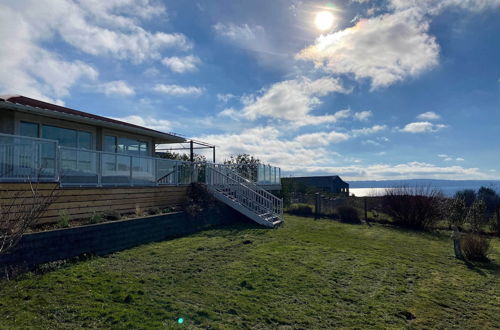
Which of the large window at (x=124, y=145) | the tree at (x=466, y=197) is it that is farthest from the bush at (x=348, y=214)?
the large window at (x=124, y=145)

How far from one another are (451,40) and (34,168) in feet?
46.9

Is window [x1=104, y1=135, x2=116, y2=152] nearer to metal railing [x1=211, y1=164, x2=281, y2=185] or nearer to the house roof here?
Answer: the house roof

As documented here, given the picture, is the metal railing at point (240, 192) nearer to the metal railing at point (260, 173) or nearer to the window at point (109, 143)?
the metal railing at point (260, 173)

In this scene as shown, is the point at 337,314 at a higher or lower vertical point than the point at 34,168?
lower

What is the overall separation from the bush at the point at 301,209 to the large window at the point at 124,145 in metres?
9.23

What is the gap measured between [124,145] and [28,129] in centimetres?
446

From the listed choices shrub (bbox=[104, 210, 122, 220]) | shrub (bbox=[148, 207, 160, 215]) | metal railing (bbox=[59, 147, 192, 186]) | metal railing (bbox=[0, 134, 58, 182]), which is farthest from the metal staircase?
metal railing (bbox=[0, 134, 58, 182])

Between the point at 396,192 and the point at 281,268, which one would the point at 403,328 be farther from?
the point at 396,192

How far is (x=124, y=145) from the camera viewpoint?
47.4 ft

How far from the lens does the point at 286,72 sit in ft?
48.6

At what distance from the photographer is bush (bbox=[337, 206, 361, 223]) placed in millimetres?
15898

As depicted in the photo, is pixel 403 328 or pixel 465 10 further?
pixel 465 10

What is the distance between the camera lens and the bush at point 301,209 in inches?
717

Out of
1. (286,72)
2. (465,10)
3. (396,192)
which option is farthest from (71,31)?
(396,192)
